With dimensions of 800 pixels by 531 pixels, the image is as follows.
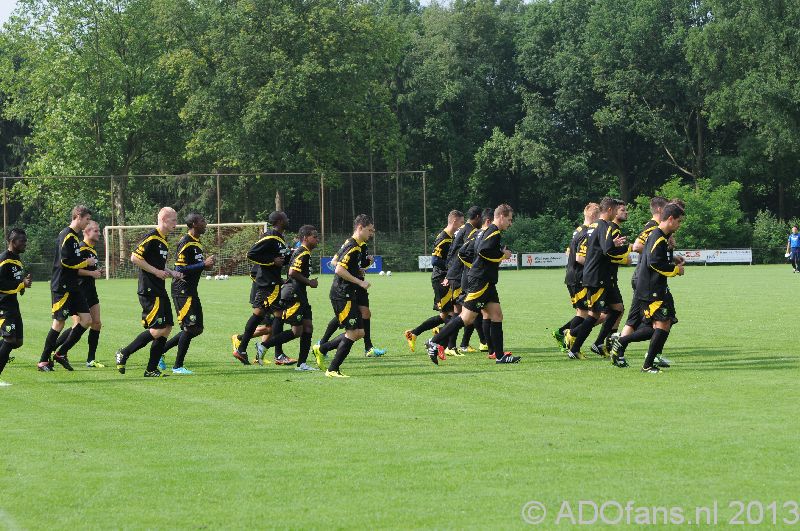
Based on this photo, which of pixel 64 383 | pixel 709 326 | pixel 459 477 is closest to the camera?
pixel 459 477

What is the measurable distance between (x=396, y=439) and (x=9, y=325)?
19.7 ft

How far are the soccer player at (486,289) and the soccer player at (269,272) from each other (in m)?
2.13

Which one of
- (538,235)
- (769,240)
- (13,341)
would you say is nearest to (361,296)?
(13,341)

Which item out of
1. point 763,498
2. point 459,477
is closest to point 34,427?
point 459,477

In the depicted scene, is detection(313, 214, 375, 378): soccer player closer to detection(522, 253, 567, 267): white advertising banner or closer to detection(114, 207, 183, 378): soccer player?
detection(114, 207, 183, 378): soccer player

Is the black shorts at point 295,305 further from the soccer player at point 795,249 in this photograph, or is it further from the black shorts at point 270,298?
the soccer player at point 795,249

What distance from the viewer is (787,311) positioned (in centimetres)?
2278

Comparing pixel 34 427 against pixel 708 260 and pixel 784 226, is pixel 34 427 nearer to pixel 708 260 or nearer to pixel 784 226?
pixel 708 260

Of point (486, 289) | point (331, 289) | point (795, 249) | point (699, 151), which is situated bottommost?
point (795, 249)

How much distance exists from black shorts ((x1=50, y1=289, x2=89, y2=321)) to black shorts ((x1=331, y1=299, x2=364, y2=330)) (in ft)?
11.9

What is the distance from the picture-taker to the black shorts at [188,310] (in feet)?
46.9

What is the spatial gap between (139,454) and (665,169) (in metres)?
→ 67.6

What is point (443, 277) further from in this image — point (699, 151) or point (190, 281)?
point (699, 151)

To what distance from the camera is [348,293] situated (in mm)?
13797
